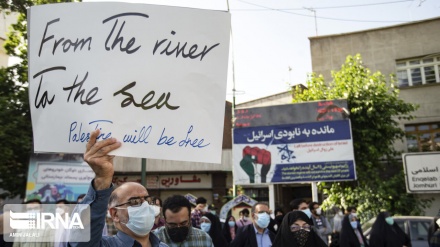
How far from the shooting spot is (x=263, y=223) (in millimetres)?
4988

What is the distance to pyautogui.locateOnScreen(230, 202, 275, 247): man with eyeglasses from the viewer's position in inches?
191

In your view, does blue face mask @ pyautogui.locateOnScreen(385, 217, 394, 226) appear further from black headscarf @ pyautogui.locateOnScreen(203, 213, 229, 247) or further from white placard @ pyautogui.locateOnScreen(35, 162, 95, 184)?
white placard @ pyautogui.locateOnScreen(35, 162, 95, 184)

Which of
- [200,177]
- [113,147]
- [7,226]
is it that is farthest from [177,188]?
[113,147]

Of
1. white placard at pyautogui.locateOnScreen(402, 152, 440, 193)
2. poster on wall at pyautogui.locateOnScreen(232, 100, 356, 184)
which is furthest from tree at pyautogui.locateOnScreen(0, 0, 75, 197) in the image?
white placard at pyautogui.locateOnScreen(402, 152, 440, 193)

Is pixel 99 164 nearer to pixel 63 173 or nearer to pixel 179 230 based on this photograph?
pixel 179 230

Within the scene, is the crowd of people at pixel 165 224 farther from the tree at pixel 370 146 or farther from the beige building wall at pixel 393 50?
the beige building wall at pixel 393 50

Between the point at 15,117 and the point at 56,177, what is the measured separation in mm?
2209

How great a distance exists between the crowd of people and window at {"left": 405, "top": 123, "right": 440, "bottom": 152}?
9.21 metres

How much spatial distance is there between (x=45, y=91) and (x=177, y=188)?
2134 centimetres

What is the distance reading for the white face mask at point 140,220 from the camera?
2.12 m

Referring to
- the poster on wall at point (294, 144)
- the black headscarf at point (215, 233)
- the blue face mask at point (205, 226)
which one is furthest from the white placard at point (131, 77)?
the poster on wall at point (294, 144)

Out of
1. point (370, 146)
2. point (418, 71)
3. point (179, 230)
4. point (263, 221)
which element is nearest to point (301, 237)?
point (263, 221)

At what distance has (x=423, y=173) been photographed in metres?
7.96

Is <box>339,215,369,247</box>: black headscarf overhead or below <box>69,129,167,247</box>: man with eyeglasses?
below
